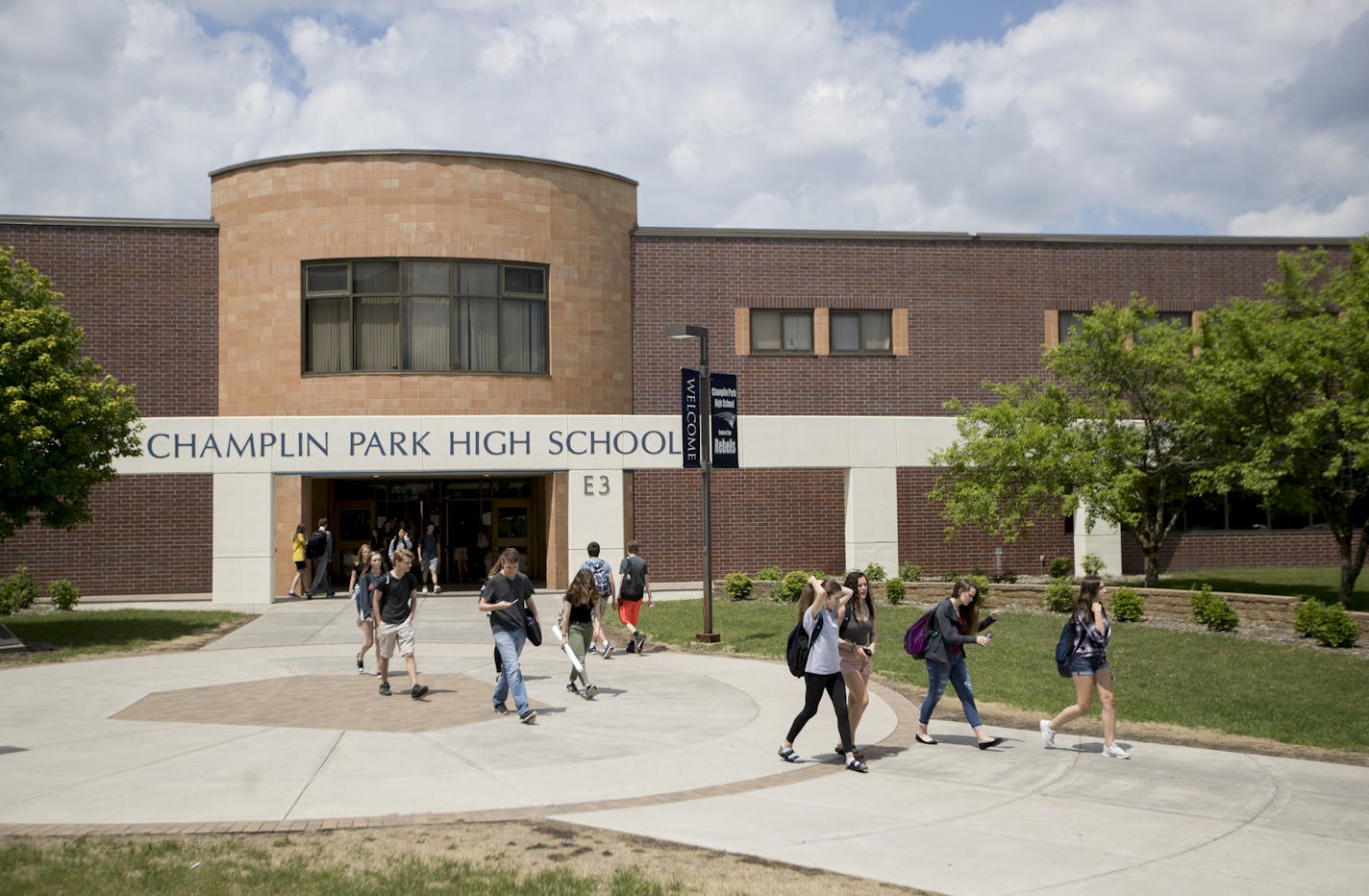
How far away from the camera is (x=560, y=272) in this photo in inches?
1210

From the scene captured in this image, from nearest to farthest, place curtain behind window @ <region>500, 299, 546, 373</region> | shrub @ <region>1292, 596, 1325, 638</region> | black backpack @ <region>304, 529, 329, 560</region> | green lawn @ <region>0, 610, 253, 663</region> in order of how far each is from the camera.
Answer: shrub @ <region>1292, 596, 1325, 638</region>, green lawn @ <region>0, 610, 253, 663</region>, black backpack @ <region>304, 529, 329, 560</region>, curtain behind window @ <region>500, 299, 546, 373</region>

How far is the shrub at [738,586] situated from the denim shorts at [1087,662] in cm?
1600

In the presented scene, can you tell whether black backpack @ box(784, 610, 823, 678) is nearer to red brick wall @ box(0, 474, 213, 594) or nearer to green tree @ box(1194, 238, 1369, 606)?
green tree @ box(1194, 238, 1369, 606)

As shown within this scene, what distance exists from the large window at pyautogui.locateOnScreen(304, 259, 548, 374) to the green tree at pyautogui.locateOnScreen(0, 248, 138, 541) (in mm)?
8600

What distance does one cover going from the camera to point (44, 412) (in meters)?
19.7

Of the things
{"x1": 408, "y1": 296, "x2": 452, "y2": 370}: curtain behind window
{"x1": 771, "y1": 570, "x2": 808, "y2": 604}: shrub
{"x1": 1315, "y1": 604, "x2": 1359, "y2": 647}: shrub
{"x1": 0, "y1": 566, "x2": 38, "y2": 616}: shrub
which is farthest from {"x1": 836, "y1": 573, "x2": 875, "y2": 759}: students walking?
{"x1": 0, "y1": 566, "x2": 38, "y2": 616}: shrub

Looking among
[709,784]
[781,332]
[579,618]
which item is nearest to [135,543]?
[781,332]

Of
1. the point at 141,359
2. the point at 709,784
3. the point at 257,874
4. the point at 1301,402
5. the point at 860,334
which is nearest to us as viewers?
the point at 257,874

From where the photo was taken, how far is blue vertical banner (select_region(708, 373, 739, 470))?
21.5m

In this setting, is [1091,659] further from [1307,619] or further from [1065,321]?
[1065,321]

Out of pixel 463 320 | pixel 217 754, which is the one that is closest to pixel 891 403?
pixel 463 320

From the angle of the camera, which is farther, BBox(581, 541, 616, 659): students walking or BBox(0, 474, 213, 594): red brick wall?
BBox(0, 474, 213, 594): red brick wall

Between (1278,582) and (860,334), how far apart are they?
11842 millimetres

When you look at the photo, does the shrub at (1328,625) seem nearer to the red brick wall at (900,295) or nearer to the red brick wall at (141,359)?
the red brick wall at (900,295)
